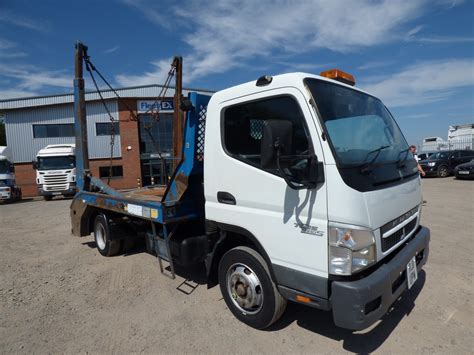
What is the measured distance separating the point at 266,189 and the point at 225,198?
0.58 meters

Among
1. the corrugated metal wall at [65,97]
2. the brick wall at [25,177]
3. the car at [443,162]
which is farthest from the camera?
the brick wall at [25,177]

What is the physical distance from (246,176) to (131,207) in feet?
7.34

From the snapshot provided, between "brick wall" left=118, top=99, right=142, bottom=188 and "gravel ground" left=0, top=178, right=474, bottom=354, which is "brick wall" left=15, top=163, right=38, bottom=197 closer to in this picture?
"brick wall" left=118, top=99, right=142, bottom=188

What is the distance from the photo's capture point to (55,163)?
1741 centimetres

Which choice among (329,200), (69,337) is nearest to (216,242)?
(329,200)

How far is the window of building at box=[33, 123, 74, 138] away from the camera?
2361cm

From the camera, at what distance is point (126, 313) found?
3.53 metres

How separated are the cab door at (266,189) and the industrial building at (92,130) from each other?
19.8m

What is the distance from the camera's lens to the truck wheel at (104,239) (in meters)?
5.40

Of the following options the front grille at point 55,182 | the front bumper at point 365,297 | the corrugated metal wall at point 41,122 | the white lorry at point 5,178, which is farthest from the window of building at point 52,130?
the front bumper at point 365,297

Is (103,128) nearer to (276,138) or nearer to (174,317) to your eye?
(174,317)

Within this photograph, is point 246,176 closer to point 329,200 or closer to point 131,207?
point 329,200

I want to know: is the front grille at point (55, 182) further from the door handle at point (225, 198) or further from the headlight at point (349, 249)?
the headlight at point (349, 249)

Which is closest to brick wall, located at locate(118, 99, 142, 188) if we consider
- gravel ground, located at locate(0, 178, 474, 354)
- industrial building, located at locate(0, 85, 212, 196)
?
industrial building, located at locate(0, 85, 212, 196)
